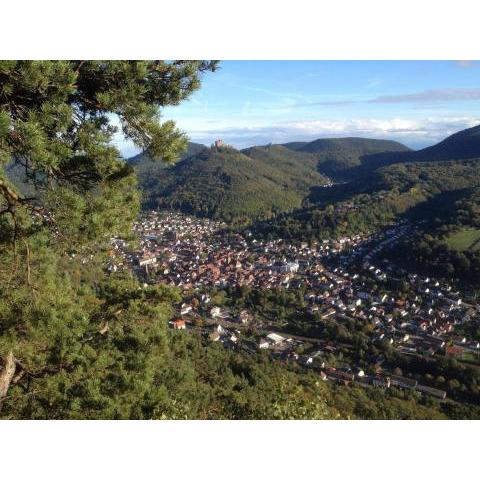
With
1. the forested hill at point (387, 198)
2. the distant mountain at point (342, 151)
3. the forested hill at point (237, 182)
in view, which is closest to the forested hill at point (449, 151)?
the forested hill at point (387, 198)

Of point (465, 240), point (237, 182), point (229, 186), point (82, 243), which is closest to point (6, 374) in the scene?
point (82, 243)

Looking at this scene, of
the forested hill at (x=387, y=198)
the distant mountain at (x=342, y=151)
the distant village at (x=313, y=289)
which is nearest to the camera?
the distant village at (x=313, y=289)

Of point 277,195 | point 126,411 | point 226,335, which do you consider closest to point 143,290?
point 126,411

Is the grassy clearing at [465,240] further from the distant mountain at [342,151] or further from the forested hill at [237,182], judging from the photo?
the distant mountain at [342,151]

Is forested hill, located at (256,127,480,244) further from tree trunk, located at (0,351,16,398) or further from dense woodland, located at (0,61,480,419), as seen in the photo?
tree trunk, located at (0,351,16,398)

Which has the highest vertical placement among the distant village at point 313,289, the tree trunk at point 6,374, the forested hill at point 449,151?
the forested hill at point 449,151
